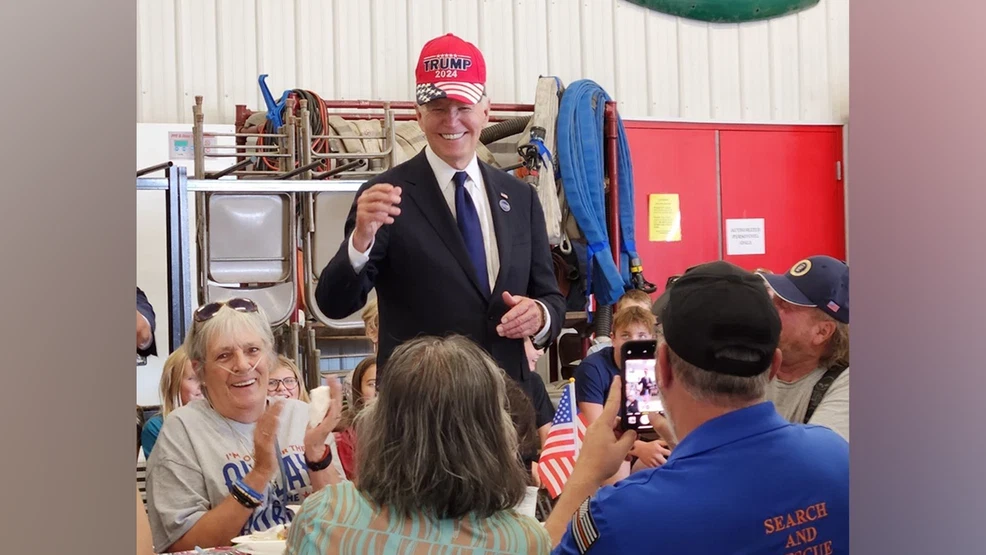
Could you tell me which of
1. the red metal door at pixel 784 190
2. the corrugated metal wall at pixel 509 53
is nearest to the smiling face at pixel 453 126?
the corrugated metal wall at pixel 509 53

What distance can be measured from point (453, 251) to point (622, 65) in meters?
4.39

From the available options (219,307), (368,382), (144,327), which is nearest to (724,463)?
(219,307)

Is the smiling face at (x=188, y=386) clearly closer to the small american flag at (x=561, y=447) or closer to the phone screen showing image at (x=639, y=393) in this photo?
the small american flag at (x=561, y=447)

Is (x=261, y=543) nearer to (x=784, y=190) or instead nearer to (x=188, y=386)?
(x=188, y=386)

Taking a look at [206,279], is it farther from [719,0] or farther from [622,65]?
[719,0]

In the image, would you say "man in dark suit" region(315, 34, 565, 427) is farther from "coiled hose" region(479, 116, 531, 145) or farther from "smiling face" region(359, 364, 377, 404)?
"coiled hose" region(479, 116, 531, 145)

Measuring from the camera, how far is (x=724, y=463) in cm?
118

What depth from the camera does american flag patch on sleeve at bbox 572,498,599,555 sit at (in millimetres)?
1170

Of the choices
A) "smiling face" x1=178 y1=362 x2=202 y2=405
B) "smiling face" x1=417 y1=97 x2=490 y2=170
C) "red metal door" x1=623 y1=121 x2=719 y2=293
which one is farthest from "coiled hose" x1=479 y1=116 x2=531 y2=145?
"smiling face" x1=417 y1=97 x2=490 y2=170

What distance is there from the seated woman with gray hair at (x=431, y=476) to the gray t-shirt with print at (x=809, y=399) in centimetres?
48

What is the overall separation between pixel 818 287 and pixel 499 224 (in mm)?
586

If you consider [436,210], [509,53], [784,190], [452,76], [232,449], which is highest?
[509,53]

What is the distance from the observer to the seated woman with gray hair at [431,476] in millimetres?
1252
